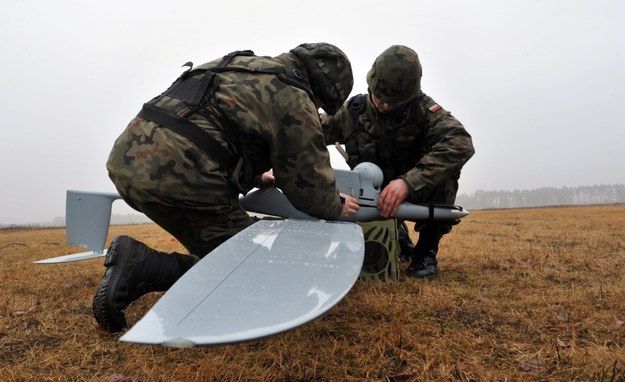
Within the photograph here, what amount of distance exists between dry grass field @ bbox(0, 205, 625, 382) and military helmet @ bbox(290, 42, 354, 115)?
5.01 feet

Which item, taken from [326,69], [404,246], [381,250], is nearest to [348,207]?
[381,250]

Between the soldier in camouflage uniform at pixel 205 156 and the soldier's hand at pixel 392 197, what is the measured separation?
1162 millimetres

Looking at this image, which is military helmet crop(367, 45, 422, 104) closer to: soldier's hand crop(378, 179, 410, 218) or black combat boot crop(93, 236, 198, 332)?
soldier's hand crop(378, 179, 410, 218)

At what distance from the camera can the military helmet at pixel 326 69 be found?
2.88 meters

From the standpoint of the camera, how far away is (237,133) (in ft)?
8.11

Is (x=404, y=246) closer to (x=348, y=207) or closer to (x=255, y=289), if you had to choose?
(x=348, y=207)

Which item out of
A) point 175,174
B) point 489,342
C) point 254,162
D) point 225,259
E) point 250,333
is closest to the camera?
point 250,333

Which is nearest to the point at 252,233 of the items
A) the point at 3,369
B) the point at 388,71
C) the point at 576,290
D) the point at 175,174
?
the point at 175,174

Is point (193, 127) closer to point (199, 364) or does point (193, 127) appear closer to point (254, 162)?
point (254, 162)

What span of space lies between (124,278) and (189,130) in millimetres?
925

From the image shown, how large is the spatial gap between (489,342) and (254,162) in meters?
1.74

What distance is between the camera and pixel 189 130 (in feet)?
7.70

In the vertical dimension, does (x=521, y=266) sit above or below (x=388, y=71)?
below

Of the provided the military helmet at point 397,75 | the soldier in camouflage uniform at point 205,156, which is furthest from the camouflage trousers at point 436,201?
the soldier in camouflage uniform at point 205,156
